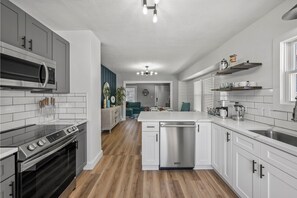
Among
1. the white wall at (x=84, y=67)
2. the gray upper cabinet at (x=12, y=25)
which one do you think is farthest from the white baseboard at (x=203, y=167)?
the gray upper cabinet at (x=12, y=25)

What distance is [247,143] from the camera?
1840 millimetres

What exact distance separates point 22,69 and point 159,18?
179cm

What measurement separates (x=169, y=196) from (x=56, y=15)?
2.83 m

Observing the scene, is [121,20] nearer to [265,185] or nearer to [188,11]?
[188,11]

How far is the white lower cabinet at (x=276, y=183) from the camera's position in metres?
1.28

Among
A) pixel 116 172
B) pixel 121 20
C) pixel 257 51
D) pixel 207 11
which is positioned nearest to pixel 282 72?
pixel 257 51

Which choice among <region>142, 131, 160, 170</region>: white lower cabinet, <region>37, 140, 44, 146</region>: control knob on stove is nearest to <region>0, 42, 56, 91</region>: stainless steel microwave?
<region>37, 140, 44, 146</region>: control knob on stove

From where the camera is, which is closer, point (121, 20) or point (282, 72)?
point (282, 72)

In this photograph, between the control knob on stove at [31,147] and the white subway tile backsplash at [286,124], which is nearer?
the control knob on stove at [31,147]

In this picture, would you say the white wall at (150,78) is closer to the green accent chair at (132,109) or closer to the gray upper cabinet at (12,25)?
the green accent chair at (132,109)

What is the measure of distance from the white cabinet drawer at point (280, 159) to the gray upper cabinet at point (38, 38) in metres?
2.64

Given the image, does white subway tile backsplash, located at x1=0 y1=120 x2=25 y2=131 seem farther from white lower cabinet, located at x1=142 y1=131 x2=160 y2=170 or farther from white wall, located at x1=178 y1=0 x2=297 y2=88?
white wall, located at x1=178 y1=0 x2=297 y2=88

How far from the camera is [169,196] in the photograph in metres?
2.14

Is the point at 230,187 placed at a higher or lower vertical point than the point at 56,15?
lower
